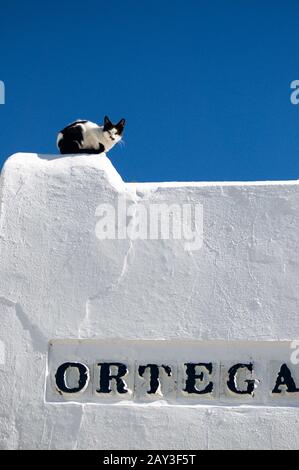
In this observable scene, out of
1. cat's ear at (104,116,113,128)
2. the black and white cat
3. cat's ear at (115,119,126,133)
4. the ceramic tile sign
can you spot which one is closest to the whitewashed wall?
the ceramic tile sign

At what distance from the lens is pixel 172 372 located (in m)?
6.74

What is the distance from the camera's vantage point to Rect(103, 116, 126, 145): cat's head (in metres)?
8.26

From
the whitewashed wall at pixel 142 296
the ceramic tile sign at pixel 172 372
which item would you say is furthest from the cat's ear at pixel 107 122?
the ceramic tile sign at pixel 172 372

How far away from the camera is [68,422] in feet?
21.9

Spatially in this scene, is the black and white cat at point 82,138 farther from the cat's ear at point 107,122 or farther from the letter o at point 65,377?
the letter o at point 65,377

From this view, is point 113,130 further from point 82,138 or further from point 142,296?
point 142,296

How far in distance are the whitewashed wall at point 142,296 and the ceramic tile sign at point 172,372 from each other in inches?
1.5

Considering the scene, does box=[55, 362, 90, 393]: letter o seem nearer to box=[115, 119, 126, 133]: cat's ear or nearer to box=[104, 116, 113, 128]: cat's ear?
box=[104, 116, 113, 128]: cat's ear

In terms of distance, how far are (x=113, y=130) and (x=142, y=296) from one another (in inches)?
82.3

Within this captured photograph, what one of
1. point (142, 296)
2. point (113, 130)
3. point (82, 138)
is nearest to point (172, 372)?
point (142, 296)

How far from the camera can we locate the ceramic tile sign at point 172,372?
6641mm

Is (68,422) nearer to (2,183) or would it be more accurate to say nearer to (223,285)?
(223,285)
